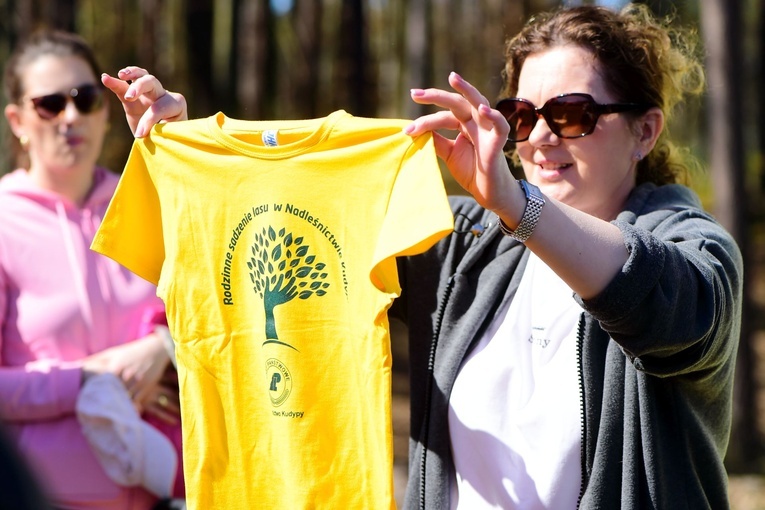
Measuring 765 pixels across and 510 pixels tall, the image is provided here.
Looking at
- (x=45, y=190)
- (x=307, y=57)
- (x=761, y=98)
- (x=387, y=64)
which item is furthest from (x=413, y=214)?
(x=387, y=64)

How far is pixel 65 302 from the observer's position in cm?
301

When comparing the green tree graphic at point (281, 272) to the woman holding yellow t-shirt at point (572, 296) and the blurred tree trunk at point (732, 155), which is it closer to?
the woman holding yellow t-shirt at point (572, 296)

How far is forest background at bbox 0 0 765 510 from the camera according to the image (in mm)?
7445

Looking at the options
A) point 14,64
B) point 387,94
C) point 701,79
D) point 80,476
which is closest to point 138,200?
point 80,476

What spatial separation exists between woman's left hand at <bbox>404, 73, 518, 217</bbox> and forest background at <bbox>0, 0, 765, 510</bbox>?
1022 millimetres

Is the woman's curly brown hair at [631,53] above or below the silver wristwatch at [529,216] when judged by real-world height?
above

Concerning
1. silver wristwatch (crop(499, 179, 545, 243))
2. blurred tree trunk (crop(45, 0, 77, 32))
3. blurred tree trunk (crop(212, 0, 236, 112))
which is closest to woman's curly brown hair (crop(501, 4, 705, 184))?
silver wristwatch (crop(499, 179, 545, 243))

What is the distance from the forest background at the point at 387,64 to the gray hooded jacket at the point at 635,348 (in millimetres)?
952

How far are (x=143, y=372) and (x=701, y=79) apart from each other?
2.05 meters

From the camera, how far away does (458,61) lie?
1129 inches

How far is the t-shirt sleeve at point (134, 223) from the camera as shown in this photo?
7.95 ft

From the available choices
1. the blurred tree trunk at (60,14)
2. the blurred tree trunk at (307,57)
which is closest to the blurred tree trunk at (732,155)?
the blurred tree trunk at (60,14)

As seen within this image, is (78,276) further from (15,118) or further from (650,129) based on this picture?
(650,129)

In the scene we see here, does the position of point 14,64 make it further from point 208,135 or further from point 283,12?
point 283,12
